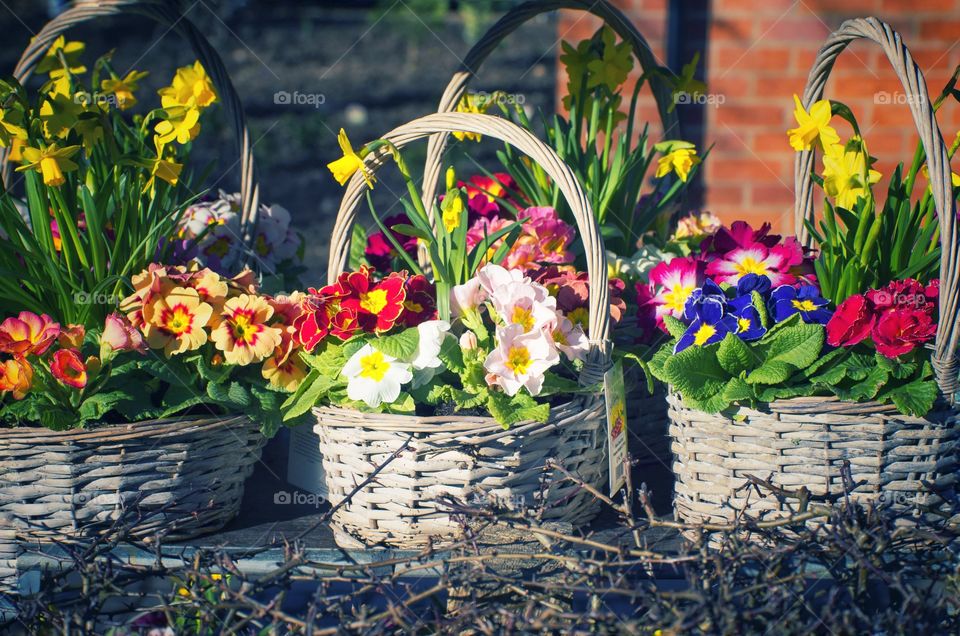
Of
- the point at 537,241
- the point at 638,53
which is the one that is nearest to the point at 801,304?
the point at 537,241

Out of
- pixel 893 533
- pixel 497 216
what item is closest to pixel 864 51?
pixel 497 216

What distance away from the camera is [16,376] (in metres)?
1.16

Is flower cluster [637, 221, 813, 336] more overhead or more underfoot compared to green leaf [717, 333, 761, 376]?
more overhead

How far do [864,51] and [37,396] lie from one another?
101 inches

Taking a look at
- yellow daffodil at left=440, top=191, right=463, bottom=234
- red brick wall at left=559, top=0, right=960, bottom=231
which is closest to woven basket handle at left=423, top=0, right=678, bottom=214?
yellow daffodil at left=440, top=191, right=463, bottom=234

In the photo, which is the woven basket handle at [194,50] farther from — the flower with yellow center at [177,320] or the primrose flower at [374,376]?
the primrose flower at [374,376]

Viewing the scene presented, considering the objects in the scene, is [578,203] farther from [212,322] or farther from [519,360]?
[212,322]

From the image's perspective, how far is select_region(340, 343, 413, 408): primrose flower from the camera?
3.74 feet

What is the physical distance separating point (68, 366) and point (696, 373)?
2.74 feet

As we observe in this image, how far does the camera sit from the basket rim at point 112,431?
117cm

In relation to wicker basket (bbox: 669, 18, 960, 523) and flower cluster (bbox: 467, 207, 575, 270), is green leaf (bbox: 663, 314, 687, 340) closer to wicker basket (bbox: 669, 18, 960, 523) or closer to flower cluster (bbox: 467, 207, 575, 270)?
wicker basket (bbox: 669, 18, 960, 523)

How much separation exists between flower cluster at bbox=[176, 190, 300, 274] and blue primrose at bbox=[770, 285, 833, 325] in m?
0.86

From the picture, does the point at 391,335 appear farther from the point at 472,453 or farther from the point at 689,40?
the point at 689,40

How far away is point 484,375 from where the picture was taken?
1176 mm
